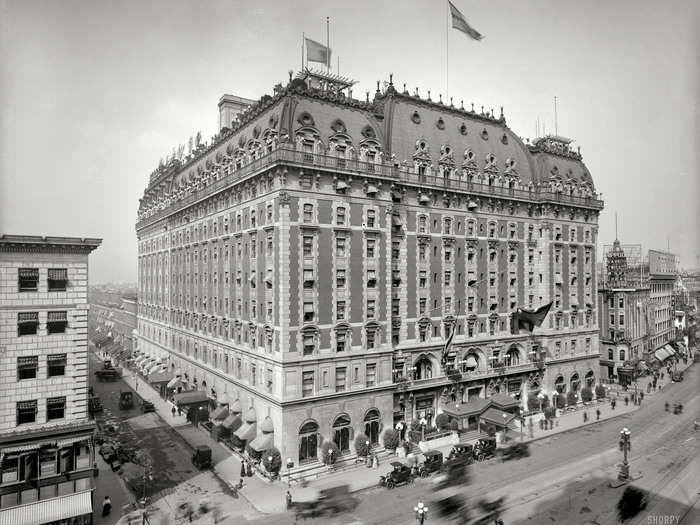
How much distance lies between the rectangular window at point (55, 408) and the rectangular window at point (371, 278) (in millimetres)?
29249

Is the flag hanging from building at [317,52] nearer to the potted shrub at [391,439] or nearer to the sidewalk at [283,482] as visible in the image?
the potted shrub at [391,439]

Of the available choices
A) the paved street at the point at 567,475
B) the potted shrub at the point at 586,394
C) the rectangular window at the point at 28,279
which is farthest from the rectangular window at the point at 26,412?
the potted shrub at the point at 586,394

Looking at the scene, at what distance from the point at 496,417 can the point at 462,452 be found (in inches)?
367

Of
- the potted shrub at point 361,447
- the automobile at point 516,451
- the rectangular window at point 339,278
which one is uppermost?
the rectangular window at point 339,278

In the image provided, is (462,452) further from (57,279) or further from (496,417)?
(57,279)

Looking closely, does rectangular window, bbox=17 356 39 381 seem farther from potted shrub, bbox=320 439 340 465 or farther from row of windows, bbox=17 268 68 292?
potted shrub, bbox=320 439 340 465

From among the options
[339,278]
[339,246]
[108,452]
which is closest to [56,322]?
[108,452]

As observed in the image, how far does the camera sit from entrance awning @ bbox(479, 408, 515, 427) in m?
55.4

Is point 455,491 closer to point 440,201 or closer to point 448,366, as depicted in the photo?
point 448,366

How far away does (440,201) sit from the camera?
6028cm

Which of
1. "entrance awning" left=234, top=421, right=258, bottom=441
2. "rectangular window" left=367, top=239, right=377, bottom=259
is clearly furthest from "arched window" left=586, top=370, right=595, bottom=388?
"entrance awning" left=234, top=421, right=258, bottom=441

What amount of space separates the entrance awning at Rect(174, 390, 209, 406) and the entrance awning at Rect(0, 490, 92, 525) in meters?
25.4

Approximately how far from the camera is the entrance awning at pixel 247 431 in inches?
1940

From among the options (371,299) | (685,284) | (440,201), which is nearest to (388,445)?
(371,299)
